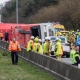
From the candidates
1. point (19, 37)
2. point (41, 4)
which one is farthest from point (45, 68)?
point (41, 4)

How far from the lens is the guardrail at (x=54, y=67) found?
1314 centimetres

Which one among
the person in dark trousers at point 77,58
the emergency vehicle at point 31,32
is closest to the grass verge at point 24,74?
the person in dark trousers at point 77,58

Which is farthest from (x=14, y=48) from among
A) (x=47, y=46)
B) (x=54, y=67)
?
(x=54, y=67)

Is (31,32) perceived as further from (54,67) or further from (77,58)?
(77,58)

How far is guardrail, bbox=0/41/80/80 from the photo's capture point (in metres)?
13.1

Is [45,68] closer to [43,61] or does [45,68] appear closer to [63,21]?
[43,61]

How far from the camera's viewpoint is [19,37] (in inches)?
1539

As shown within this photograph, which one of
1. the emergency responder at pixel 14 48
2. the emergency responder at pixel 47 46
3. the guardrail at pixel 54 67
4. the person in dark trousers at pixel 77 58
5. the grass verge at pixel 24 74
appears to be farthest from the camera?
the emergency responder at pixel 14 48

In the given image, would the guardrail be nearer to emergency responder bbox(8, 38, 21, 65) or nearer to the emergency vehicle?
emergency responder bbox(8, 38, 21, 65)

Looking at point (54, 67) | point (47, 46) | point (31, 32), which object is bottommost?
point (54, 67)

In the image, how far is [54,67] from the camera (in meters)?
16.1

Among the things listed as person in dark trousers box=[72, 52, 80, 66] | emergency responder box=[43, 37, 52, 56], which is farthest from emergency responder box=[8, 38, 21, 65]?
person in dark trousers box=[72, 52, 80, 66]

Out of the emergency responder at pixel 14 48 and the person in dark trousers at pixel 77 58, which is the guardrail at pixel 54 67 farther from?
the emergency responder at pixel 14 48

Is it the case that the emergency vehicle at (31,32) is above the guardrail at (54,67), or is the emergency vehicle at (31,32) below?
above
